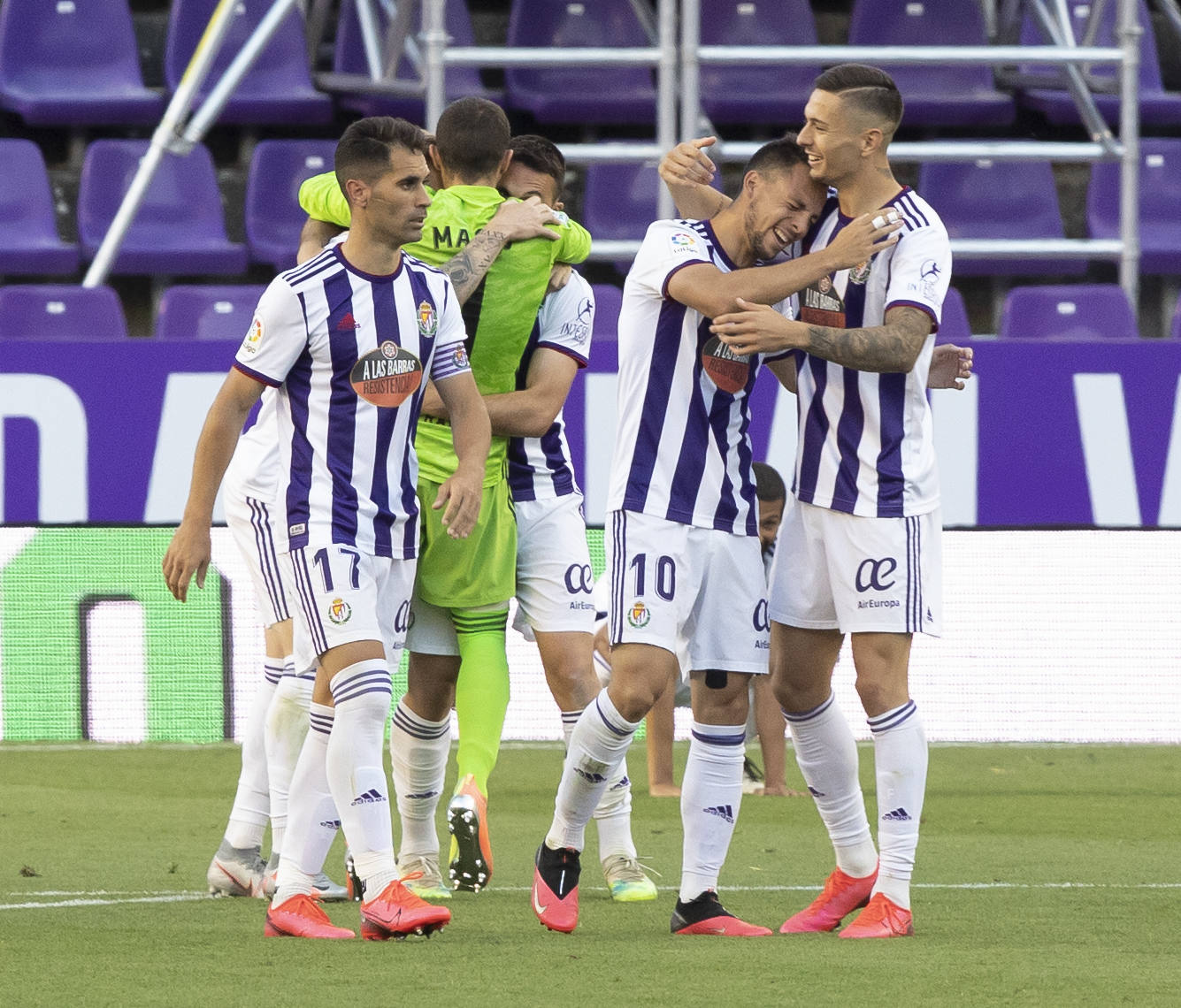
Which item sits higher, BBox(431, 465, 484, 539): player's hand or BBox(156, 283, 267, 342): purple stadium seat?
BBox(156, 283, 267, 342): purple stadium seat

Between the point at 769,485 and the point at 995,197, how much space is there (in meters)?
5.11

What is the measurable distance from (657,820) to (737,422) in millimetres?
2499

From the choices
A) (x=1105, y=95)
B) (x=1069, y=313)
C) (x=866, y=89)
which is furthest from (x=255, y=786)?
(x=1105, y=95)

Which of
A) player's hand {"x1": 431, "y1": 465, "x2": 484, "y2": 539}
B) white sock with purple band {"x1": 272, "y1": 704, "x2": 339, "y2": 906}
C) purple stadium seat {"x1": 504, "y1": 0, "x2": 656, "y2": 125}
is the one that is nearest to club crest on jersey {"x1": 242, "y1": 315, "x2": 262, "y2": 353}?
player's hand {"x1": 431, "y1": 465, "x2": 484, "y2": 539}

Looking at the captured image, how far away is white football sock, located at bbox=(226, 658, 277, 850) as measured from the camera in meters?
→ 5.50

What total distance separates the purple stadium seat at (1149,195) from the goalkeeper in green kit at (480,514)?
7.37m

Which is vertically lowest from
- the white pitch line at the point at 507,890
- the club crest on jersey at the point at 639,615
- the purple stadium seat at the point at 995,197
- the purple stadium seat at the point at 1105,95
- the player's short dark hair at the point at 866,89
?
the white pitch line at the point at 507,890

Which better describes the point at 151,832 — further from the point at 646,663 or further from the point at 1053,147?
the point at 1053,147

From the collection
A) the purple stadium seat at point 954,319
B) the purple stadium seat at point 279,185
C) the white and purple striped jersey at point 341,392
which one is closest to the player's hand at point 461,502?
the white and purple striped jersey at point 341,392

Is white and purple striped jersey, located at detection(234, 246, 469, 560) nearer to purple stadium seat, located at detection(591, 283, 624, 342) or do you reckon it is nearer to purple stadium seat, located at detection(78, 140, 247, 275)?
purple stadium seat, located at detection(591, 283, 624, 342)

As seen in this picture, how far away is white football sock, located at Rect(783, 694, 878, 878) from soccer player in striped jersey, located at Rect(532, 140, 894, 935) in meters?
0.19

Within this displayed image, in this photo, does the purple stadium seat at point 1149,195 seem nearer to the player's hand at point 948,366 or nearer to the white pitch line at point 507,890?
the white pitch line at point 507,890

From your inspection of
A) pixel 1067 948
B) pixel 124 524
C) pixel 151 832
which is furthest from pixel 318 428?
pixel 124 524

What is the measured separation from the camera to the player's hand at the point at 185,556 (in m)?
4.43
